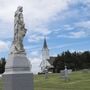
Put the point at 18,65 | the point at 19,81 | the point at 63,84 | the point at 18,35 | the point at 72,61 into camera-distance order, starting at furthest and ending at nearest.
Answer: the point at 72,61 → the point at 63,84 → the point at 18,35 → the point at 18,65 → the point at 19,81

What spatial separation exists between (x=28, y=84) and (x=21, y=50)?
1606mm

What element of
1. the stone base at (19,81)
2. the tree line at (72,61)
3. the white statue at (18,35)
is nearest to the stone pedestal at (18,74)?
the stone base at (19,81)

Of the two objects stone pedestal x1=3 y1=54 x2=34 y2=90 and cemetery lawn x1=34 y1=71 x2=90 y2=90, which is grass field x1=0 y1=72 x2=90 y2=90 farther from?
stone pedestal x1=3 y1=54 x2=34 y2=90

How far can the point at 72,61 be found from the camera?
420 ft

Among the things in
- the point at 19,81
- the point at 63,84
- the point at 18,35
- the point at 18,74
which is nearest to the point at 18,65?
the point at 18,74

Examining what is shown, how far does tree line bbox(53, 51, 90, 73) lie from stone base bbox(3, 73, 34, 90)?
4293 inches

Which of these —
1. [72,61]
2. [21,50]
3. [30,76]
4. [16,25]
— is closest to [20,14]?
[16,25]

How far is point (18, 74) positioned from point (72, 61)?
11221cm

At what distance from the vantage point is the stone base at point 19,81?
639 inches

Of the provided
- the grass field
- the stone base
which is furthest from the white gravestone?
the grass field

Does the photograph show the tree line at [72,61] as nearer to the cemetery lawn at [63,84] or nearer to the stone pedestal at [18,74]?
the cemetery lawn at [63,84]

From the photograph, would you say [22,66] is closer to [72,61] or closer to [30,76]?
[30,76]

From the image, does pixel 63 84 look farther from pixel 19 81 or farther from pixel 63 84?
pixel 19 81

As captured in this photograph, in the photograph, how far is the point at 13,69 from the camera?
645 inches
